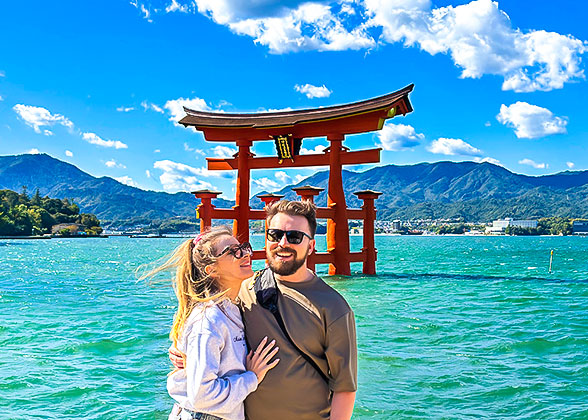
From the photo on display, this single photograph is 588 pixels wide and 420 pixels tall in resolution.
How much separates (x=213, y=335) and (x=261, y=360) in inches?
10.8

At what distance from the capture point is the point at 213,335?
2.27 m

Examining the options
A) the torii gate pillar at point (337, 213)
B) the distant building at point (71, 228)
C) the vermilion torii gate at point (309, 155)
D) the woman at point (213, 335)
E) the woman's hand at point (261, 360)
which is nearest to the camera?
the woman at point (213, 335)

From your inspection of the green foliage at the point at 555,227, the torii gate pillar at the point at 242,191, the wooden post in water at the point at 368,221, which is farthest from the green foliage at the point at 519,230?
the torii gate pillar at the point at 242,191

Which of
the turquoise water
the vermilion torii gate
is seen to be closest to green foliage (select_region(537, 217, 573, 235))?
the vermilion torii gate

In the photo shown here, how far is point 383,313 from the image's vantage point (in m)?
11.8

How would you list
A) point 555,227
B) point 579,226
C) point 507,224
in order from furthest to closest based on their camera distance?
point 507,224, point 555,227, point 579,226

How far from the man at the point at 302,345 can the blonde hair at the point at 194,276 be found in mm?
214

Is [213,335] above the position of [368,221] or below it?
below

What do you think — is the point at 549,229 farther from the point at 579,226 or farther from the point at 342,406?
the point at 342,406

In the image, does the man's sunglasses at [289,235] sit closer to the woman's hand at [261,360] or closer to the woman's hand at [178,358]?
the woman's hand at [261,360]

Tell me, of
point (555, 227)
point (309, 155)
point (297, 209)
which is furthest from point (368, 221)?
point (555, 227)

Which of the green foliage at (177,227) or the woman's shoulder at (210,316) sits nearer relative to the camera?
the woman's shoulder at (210,316)

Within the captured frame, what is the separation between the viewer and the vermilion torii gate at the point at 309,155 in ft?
52.7

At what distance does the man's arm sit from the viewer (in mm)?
2514
